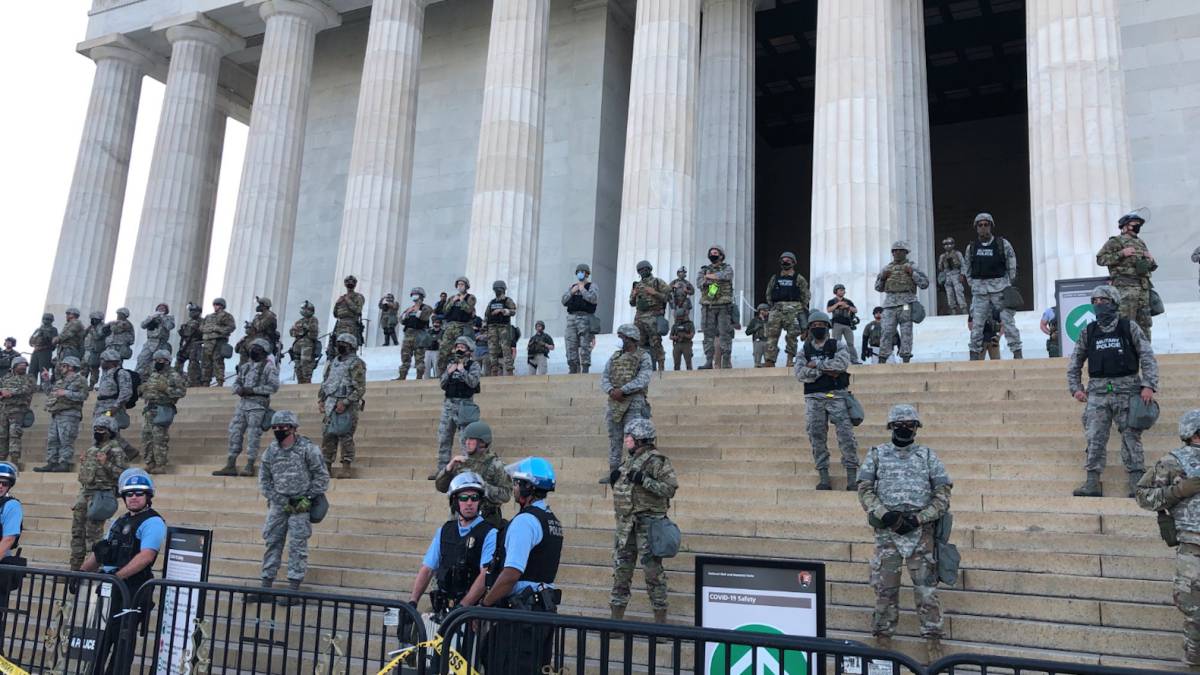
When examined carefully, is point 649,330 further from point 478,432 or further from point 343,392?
point 478,432

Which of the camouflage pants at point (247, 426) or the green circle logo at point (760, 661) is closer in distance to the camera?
the green circle logo at point (760, 661)

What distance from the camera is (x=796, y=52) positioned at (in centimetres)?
3180

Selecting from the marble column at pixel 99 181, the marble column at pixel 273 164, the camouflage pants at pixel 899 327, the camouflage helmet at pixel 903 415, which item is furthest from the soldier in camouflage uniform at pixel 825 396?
the marble column at pixel 99 181

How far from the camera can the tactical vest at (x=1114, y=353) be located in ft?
26.6

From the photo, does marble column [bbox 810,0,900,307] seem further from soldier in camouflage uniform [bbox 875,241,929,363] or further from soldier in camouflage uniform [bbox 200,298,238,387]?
soldier in camouflage uniform [bbox 200,298,238,387]

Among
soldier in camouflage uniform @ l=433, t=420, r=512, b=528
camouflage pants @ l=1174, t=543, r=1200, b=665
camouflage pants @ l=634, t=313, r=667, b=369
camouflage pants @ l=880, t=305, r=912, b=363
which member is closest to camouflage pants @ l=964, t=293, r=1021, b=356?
camouflage pants @ l=880, t=305, r=912, b=363

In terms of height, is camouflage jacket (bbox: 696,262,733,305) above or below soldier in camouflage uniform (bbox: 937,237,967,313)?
below

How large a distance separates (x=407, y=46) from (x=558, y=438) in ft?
49.8

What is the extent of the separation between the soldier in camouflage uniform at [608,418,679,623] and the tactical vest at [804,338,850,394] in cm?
271

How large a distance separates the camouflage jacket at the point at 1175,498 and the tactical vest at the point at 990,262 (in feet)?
20.1

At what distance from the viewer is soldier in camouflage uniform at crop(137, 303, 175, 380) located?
18047mm

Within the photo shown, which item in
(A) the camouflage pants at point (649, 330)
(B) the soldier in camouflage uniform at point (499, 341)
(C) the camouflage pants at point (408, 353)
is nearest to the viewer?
(A) the camouflage pants at point (649, 330)

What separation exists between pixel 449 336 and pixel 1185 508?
34.1 feet

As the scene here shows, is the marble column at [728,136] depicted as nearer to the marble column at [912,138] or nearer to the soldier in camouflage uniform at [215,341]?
the marble column at [912,138]
